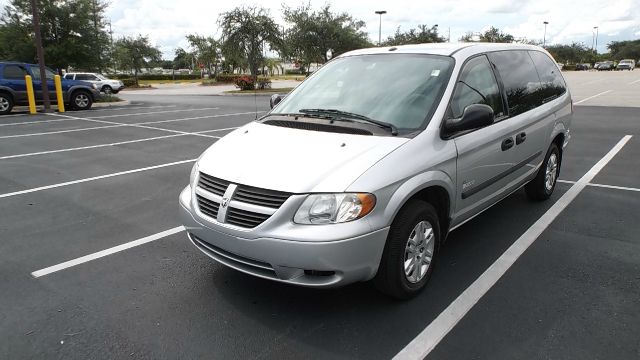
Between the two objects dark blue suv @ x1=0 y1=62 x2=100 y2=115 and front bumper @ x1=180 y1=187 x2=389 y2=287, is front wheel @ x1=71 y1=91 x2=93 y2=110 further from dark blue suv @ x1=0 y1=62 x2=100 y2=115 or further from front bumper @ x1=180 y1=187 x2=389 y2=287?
front bumper @ x1=180 y1=187 x2=389 y2=287

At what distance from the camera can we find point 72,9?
23.6 meters

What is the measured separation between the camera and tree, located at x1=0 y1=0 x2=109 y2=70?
23.2 metres

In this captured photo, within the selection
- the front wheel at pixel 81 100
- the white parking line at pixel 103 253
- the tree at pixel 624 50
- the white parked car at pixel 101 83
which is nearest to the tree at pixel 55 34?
the front wheel at pixel 81 100

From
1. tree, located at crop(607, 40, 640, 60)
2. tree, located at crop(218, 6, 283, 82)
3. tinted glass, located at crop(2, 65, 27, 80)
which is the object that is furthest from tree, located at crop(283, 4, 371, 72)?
tree, located at crop(607, 40, 640, 60)

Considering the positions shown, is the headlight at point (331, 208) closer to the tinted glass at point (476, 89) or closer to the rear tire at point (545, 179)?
the tinted glass at point (476, 89)

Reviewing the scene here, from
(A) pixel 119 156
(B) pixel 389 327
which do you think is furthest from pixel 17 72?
(B) pixel 389 327

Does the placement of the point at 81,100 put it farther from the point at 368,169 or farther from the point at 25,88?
the point at 368,169

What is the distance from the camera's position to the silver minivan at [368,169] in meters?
2.92

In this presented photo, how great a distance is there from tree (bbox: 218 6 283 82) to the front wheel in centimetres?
1588

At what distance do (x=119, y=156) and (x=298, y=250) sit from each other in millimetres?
7064

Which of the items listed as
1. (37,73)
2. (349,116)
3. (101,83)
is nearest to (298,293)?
(349,116)

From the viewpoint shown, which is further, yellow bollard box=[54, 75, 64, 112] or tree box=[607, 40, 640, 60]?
tree box=[607, 40, 640, 60]

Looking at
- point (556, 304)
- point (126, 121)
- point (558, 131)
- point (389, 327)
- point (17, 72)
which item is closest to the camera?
point (389, 327)

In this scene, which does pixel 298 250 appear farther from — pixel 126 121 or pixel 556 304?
pixel 126 121
